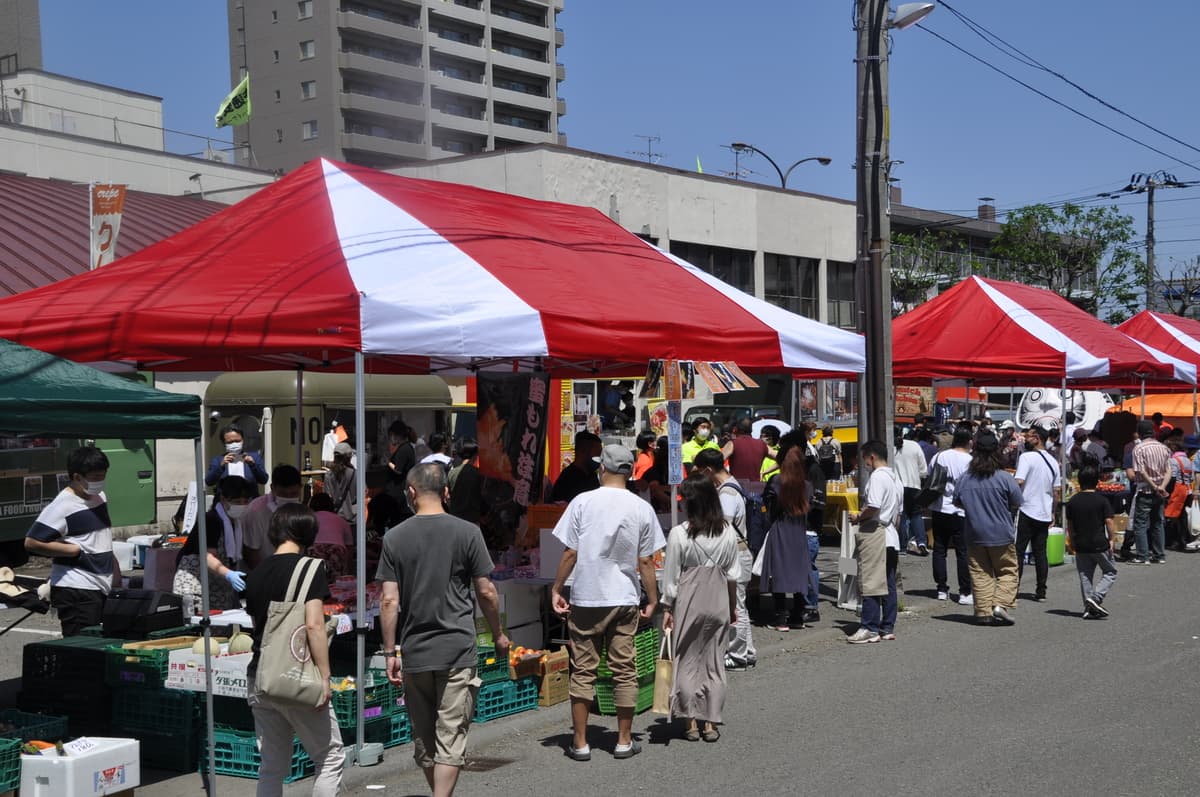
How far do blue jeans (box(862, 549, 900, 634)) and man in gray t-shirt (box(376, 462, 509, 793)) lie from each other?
5937mm

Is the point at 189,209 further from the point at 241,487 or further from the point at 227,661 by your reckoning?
the point at 227,661

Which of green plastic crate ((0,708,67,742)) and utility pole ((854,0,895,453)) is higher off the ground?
utility pole ((854,0,895,453))

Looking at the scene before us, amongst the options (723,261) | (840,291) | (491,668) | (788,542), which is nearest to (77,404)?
(491,668)

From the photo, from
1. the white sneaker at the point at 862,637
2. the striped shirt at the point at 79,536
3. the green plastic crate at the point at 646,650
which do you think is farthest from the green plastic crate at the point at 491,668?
the white sneaker at the point at 862,637

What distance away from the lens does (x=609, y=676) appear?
758cm

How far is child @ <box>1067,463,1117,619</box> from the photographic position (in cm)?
1212

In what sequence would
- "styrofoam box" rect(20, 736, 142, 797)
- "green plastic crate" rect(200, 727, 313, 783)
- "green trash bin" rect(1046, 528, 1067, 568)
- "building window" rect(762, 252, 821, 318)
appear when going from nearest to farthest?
"styrofoam box" rect(20, 736, 142, 797) → "green plastic crate" rect(200, 727, 313, 783) → "green trash bin" rect(1046, 528, 1067, 568) → "building window" rect(762, 252, 821, 318)

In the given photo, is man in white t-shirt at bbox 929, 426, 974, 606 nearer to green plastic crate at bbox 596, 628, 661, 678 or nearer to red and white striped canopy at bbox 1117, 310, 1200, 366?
green plastic crate at bbox 596, 628, 661, 678

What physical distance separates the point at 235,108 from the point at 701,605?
4863 centimetres

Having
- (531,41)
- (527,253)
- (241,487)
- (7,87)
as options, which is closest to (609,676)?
(241,487)

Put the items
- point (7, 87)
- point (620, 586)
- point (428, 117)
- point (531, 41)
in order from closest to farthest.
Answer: point (620, 586) < point (7, 87) < point (428, 117) < point (531, 41)

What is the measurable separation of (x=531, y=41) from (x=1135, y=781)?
78.2m

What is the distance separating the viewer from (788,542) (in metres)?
11.5

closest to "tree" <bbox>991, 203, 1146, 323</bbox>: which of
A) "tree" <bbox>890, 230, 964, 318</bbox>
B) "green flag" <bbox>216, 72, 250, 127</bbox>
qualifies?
"tree" <bbox>890, 230, 964, 318</bbox>
